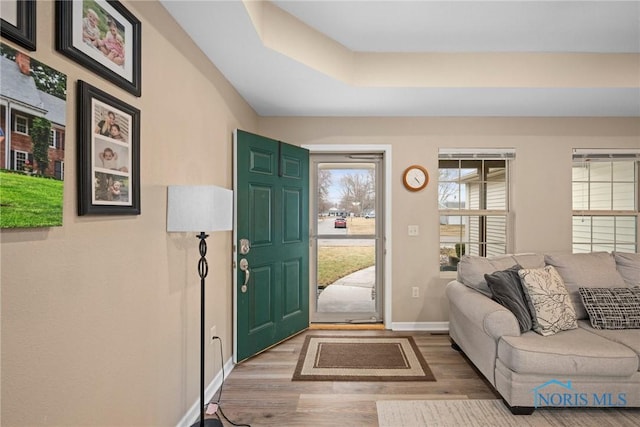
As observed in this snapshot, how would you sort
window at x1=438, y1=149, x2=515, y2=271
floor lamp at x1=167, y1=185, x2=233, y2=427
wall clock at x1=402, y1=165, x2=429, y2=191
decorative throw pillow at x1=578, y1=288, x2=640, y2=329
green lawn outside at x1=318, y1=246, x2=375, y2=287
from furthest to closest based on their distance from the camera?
1. green lawn outside at x1=318, y1=246, x2=375, y2=287
2. window at x1=438, y1=149, x2=515, y2=271
3. wall clock at x1=402, y1=165, x2=429, y2=191
4. decorative throw pillow at x1=578, y1=288, x2=640, y2=329
5. floor lamp at x1=167, y1=185, x2=233, y2=427

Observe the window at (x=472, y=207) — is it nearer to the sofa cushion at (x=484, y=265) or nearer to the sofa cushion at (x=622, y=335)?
the sofa cushion at (x=484, y=265)

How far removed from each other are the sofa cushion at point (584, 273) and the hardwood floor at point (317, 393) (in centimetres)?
105

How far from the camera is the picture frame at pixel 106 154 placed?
128 centimetres

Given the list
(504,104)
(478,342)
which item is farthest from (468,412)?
(504,104)

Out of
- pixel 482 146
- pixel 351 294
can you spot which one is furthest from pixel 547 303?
pixel 351 294

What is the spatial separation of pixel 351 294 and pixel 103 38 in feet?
11.6

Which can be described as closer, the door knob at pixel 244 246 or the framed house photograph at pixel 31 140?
the framed house photograph at pixel 31 140

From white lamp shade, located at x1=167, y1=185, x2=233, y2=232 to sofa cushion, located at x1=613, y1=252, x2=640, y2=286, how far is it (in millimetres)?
3430

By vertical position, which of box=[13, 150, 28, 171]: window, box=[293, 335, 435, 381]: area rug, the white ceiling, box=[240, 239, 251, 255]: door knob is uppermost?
the white ceiling

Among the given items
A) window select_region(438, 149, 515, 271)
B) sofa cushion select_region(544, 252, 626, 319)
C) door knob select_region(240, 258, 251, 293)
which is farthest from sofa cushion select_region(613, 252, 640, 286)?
door knob select_region(240, 258, 251, 293)

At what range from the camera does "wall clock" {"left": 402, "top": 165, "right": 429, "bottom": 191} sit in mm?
3896

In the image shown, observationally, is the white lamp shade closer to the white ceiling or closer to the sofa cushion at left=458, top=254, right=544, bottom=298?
the white ceiling

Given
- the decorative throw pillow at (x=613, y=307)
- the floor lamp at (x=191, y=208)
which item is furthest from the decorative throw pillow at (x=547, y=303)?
the floor lamp at (x=191, y=208)

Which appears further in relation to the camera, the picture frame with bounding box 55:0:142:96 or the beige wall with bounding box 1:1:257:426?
the picture frame with bounding box 55:0:142:96
